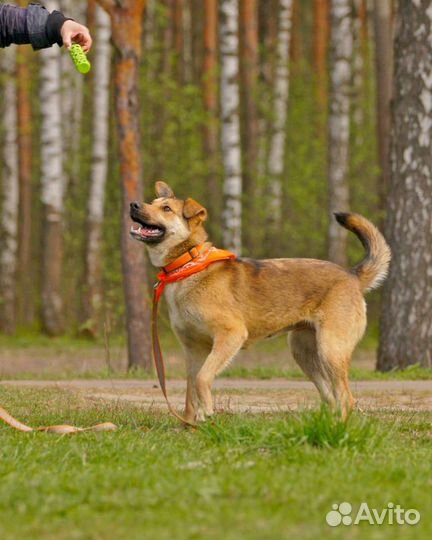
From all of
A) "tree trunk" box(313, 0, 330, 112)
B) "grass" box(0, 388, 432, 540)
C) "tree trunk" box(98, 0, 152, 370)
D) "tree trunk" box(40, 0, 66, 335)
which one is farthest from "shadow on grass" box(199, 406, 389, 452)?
"tree trunk" box(313, 0, 330, 112)

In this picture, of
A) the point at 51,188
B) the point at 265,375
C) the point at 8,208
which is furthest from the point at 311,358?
the point at 8,208

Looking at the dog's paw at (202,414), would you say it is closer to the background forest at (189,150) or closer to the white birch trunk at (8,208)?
the background forest at (189,150)

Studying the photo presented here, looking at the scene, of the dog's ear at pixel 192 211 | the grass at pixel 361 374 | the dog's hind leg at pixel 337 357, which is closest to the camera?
the dog's hind leg at pixel 337 357

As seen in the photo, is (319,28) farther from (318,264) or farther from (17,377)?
(318,264)

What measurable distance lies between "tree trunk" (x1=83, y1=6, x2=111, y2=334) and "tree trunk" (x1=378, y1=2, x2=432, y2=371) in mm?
10257

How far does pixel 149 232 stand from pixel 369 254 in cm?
171

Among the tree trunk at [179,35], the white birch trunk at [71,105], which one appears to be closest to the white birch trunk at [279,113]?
the white birch trunk at [71,105]

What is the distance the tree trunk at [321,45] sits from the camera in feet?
113

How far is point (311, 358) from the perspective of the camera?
864cm

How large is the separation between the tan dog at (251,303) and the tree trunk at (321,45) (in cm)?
2680

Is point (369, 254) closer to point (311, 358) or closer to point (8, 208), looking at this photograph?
point (311, 358)

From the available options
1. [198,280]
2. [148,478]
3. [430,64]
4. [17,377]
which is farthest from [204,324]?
[430,64]

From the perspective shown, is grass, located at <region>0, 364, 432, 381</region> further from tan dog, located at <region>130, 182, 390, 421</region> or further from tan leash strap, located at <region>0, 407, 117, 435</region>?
tan leash strap, located at <region>0, 407, 117, 435</region>

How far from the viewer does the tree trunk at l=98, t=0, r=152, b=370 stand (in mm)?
13914
